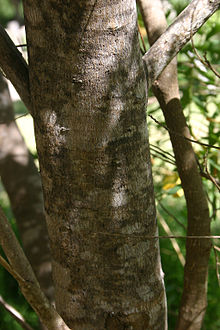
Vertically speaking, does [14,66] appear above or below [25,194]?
above

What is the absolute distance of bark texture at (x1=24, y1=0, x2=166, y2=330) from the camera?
1.53ft

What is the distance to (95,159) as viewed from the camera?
50cm

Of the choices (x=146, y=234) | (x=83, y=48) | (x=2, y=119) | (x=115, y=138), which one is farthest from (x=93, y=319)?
(x=2, y=119)

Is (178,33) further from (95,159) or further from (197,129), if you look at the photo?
(197,129)

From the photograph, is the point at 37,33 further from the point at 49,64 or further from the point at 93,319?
the point at 93,319

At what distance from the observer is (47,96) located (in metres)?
0.49

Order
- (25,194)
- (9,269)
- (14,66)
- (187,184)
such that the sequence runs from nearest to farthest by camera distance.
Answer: (9,269), (14,66), (187,184), (25,194)

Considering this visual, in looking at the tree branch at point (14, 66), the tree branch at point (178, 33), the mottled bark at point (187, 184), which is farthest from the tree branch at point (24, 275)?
the mottled bark at point (187, 184)

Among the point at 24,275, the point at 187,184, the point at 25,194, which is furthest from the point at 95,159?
the point at 25,194

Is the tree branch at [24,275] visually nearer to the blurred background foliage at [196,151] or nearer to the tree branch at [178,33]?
the tree branch at [178,33]

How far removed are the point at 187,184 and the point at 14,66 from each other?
456 millimetres

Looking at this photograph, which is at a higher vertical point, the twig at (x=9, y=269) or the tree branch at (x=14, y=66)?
the tree branch at (x=14, y=66)

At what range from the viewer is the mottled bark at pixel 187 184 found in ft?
2.68

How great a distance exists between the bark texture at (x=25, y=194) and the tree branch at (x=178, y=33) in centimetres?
72
